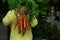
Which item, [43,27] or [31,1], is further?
[43,27]

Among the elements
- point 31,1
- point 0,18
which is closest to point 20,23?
point 31,1

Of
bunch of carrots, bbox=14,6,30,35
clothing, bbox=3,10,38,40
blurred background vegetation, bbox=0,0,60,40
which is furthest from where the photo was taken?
blurred background vegetation, bbox=0,0,60,40

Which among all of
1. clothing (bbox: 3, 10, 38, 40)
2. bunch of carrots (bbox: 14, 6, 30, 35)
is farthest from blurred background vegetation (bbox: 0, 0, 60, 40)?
bunch of carrots (bbox: 14, 6, 30, 35)

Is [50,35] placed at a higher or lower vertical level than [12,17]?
lower

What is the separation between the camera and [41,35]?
171 inches

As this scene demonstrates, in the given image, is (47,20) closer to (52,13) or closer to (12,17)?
(52,13)

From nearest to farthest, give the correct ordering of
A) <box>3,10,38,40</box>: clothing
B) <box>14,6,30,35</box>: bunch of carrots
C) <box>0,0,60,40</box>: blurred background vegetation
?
1. <box>14,6,30,35</box>: bunch of carrots
2. <box>3,10,38,40</box>: clothing
3. <box>0,0,60,40</box>: blurred background vegetation

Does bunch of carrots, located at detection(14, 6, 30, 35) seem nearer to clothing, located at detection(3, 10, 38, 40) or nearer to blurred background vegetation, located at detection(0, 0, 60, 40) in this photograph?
clothing, located at detection(3, 10, 38, 40)

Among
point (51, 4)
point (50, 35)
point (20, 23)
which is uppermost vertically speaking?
point (51, 4)

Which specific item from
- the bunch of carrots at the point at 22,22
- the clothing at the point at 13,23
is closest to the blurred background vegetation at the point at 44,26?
the clothing at the point at 13,23

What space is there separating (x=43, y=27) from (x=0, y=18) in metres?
0.76

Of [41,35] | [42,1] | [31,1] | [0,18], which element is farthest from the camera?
[41,35]

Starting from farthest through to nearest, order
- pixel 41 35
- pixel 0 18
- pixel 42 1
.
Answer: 1. pixel 41 35
2. pixel 0 18
3. pixel 42 1

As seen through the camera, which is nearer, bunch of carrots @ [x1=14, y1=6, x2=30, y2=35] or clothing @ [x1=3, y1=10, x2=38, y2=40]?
bunch of carrots @ [x1=14, y1=6, x2=30, y2=35]
